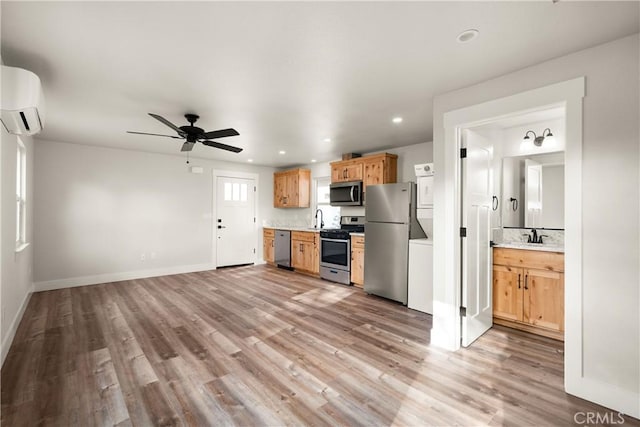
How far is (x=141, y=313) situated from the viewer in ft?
11.9

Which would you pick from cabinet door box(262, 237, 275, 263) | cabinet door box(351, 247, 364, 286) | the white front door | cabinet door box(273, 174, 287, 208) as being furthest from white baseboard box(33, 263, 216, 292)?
cabinet door box(351, 247, 364, 286)

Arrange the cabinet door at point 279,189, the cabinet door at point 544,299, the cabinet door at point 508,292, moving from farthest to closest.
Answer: the cabinet door at point 279,189, the cabinet door at point 508,292, the cabinet door at point 544,299

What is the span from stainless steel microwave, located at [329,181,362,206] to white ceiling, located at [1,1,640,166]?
6.47 feet

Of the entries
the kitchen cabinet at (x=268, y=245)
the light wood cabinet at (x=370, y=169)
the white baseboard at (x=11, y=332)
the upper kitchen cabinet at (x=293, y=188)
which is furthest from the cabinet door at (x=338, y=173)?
the white baseboard at (x=11, y=332)

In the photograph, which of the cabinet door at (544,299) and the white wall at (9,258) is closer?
the white wall at (9,258)

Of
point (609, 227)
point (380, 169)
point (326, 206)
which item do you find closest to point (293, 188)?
point (326, 206)

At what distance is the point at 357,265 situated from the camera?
4.90 metres

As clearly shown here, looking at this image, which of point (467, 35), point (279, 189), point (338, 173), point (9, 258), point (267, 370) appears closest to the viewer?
point (467, 35)

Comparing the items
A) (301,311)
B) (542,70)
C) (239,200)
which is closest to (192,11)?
(542,70)

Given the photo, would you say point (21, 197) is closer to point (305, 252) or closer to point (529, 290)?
point (305, 252)

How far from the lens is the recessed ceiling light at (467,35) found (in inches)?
72.5

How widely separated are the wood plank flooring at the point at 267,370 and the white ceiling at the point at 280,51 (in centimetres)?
237

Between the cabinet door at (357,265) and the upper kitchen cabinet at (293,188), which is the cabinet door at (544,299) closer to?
the cabinet door at (357,265)

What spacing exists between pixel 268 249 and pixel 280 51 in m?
5.37
